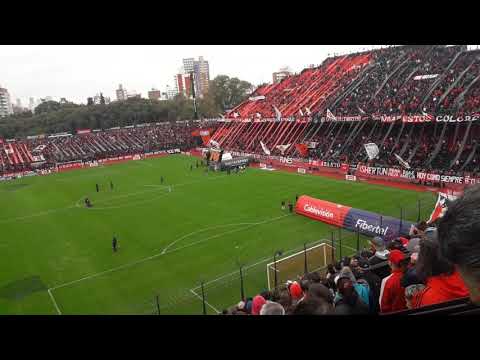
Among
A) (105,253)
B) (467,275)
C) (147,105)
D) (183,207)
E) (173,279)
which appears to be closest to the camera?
(467,275)

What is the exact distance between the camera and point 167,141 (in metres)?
81.8

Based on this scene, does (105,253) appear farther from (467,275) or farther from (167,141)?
(167,141)

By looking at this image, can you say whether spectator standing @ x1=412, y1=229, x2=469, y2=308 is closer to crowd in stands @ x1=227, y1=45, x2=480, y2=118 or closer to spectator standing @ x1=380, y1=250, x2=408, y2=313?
spectator standing @ x1=380, y1=250, x2=408, y2=313

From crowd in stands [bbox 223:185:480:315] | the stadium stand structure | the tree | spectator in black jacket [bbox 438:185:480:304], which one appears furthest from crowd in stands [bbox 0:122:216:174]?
spectator in black jacket [bbox 438:185:480:304]

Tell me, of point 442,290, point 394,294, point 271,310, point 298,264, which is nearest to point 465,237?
point 442,290

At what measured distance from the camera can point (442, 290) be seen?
393 centimetres

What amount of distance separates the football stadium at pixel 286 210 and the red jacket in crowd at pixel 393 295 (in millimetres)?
19

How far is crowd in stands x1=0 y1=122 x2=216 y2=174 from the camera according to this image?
2731 inches

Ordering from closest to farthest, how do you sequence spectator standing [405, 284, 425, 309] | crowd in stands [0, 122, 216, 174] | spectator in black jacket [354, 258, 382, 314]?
1. spectator standing [405, 284, 425, 309]
2. spectator in black jacket [354, 258, 382, 314]
3. crowd in stands [0, 122, 216, 174]

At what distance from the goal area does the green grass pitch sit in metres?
0.74

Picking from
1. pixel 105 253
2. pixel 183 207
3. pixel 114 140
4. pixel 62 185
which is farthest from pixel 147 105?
pixel 105 253

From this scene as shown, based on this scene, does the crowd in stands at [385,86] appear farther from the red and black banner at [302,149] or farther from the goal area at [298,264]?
the goal area at [298,264]

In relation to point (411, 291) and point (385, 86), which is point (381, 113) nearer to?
point (385, 86)
